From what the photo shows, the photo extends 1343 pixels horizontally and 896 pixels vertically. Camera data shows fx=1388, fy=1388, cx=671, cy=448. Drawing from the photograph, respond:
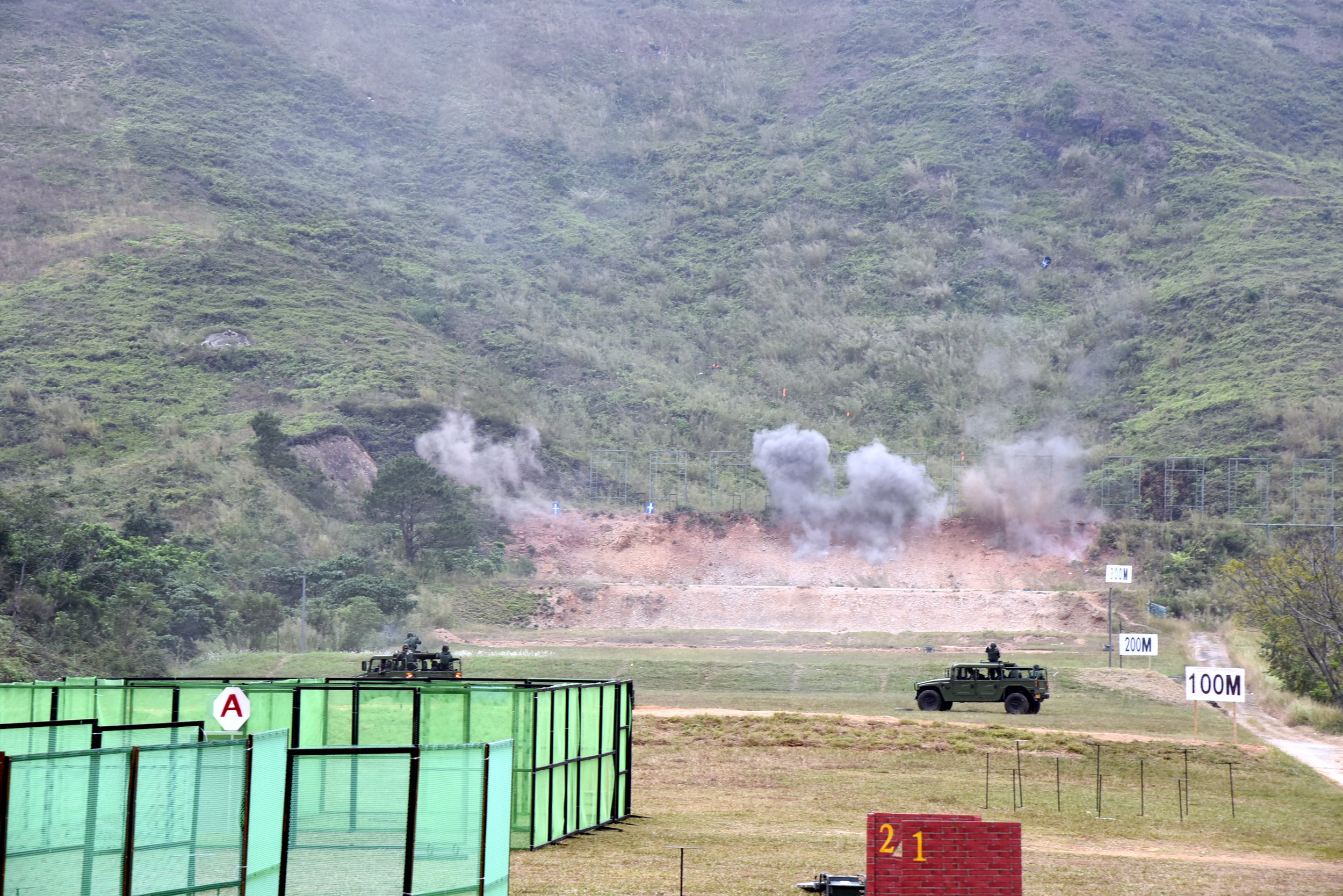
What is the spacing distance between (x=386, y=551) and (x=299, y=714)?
62.1 m

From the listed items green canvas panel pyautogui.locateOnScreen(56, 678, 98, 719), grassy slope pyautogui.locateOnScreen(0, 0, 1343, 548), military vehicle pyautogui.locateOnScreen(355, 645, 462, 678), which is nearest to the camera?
green canvas panel pyautogui.locateOnScreen(56, 678, 98, 719)

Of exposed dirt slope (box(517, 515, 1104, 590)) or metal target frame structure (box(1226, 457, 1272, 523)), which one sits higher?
metal target frame structure (box(1226, 457, 1272, 523))

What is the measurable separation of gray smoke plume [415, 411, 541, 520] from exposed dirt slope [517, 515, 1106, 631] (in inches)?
169

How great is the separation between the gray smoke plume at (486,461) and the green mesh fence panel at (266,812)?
77.5 meters

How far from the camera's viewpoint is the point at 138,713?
75.5 feet

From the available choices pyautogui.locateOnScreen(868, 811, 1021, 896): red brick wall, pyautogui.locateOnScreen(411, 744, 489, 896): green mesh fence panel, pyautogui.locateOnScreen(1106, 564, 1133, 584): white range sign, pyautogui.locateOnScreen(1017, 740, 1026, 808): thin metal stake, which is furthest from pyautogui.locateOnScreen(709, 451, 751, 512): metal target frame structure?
pyautogui.locateOnScreen(411, 744, 489, 896): green mesh fence panel

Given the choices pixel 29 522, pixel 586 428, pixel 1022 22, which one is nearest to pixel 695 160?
pixel 1022 22

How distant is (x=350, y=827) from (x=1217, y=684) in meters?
25.6

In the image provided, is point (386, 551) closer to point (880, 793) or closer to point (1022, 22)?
point (880, 793)

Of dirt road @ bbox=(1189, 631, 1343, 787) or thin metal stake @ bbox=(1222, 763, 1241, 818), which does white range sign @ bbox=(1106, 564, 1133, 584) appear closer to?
dirt road @ bbox=(1189, 631, 1343, 787)

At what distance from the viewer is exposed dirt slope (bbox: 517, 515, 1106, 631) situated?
222ft

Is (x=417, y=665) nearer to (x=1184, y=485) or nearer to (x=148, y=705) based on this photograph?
(x=148, y=705)

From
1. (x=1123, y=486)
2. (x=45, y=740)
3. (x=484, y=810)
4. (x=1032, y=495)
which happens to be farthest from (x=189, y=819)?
(x=1123, y=486)

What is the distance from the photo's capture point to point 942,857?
46.0 ft
